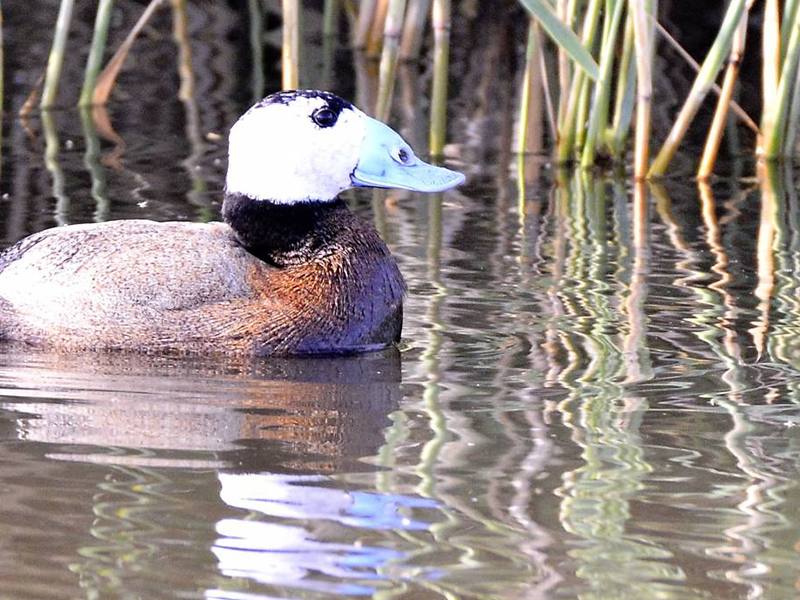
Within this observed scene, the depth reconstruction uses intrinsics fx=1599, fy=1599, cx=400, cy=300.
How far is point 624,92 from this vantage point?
25.6ft

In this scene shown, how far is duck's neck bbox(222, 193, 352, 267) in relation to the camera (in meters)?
5.07

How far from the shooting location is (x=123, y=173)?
814cm

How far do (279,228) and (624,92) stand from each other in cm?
317

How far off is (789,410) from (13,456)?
2.00m

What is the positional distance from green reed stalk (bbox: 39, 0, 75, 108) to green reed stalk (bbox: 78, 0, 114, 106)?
151 millimetres

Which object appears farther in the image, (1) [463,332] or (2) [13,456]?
(1) [463,332]

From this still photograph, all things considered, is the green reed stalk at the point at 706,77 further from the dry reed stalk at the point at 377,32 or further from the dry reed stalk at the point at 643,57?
the dry reed stalk at the point at 377,32

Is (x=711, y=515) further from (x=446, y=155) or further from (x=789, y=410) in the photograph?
(x=446, y=155)

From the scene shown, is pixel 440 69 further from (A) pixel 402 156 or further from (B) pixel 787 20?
(A) pixel 402 156

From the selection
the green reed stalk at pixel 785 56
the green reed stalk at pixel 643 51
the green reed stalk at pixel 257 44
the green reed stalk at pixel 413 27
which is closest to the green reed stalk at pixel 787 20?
the green reed stalk at pixel 785 56

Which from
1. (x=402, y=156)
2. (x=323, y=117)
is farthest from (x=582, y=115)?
(x=323, y=117)

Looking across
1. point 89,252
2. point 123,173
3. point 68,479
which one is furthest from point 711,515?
point 123,173

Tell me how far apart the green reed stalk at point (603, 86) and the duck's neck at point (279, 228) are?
209cm

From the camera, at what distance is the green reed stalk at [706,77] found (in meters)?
6.99
